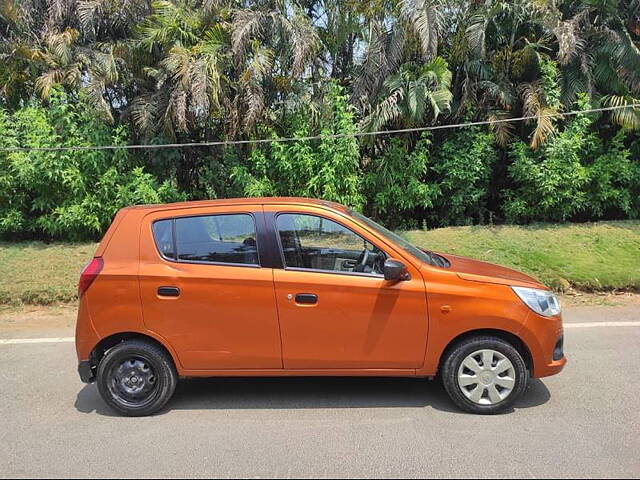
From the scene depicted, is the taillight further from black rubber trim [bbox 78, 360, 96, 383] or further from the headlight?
the headlight

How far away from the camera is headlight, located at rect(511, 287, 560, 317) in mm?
4068

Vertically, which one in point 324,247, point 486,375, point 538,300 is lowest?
point 486,375

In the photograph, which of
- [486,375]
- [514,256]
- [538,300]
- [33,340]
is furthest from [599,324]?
[33,340]

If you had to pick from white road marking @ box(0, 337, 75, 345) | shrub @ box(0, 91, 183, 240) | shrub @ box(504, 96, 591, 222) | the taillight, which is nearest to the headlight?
the taillight

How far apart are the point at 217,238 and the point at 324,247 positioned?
0.86 m

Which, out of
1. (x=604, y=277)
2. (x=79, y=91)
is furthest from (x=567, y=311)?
(x=79, y=91)

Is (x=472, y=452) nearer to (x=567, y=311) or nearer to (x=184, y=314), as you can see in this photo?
(x=184, y=314)

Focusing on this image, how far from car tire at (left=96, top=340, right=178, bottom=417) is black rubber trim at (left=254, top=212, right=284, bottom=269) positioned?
1.13 metres

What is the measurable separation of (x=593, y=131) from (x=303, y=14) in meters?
6.34

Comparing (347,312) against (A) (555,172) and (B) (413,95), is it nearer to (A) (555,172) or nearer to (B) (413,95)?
(B) (413,95)

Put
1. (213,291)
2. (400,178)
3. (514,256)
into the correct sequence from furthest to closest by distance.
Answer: (400,178)
(514,256)
(213,291)

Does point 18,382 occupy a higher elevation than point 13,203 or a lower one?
lower

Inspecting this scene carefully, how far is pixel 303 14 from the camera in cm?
1016

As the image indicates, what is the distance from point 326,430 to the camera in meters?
3.83
